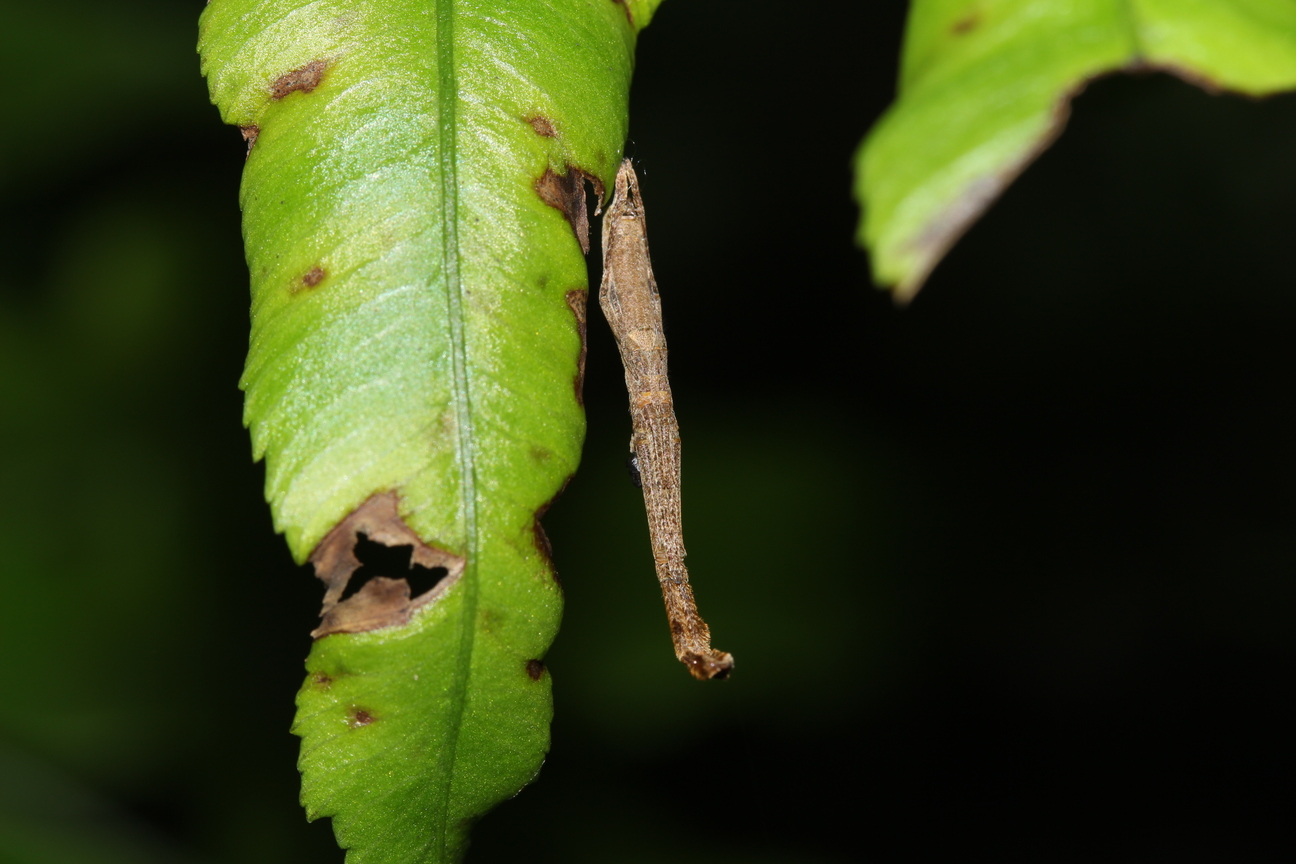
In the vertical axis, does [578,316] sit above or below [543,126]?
below

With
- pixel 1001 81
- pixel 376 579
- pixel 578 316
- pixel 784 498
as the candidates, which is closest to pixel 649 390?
pixel 578 316

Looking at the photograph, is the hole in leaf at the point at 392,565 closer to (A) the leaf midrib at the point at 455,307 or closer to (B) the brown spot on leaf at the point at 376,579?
(B) the brown spot on leaf at the point at 376,579

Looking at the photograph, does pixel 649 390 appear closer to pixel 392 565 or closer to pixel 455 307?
pixel 455 307

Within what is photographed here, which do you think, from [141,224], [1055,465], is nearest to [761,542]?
[1055,465]

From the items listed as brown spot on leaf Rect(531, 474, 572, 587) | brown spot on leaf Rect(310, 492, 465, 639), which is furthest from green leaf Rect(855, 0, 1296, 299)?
brown spot on leaf Rect(310, 492, 465, 639)

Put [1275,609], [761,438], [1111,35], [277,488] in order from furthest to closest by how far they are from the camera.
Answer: [1275,609] < [761,438] < [277,488] < [1111,35]

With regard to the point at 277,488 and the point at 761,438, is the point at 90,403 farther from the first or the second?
the point at 277,488

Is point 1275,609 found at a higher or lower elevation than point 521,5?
lower

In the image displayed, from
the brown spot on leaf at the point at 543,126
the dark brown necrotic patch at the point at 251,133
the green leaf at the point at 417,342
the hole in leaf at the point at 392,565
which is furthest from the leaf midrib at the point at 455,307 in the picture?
the hole in leaf at the point at 392,565
